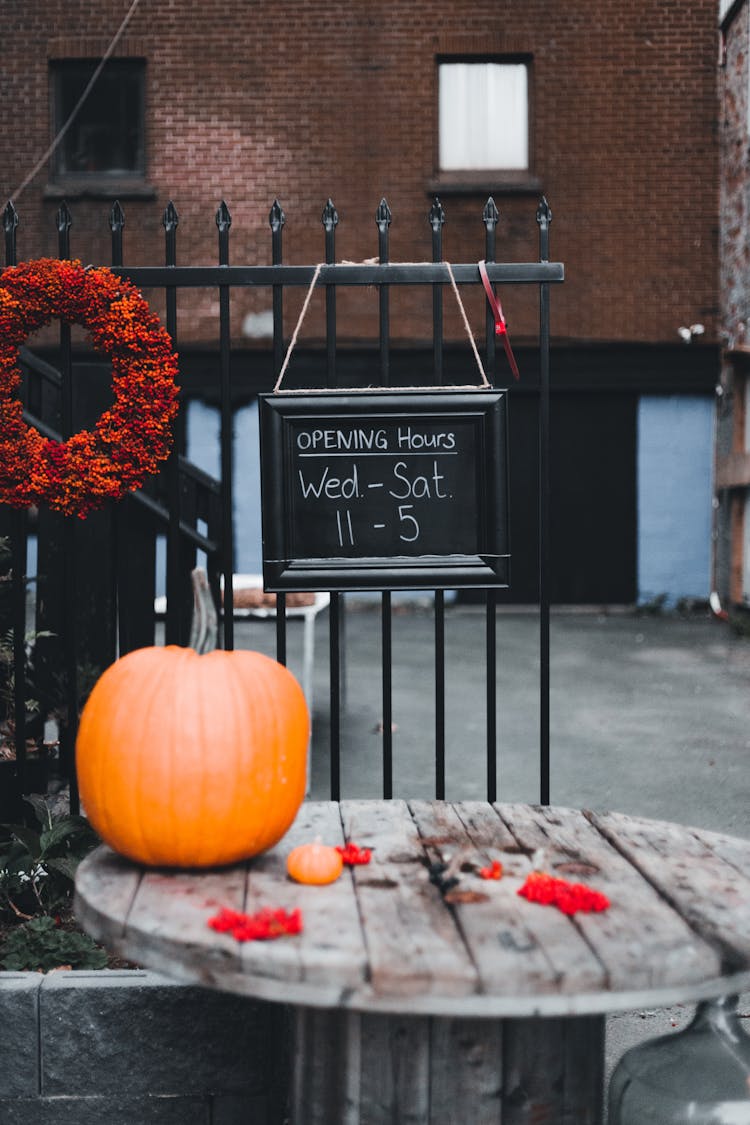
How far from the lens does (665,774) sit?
227 inches

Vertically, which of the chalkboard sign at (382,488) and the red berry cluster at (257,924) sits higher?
the chalkboard sign at (382,488)

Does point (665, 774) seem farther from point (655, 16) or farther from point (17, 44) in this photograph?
point (17, 44)

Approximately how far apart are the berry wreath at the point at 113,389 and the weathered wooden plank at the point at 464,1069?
5.17 feet

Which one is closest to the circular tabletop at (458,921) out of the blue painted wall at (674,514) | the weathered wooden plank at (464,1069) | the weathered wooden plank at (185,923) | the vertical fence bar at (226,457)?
the weathered wooden plank at (185,923)

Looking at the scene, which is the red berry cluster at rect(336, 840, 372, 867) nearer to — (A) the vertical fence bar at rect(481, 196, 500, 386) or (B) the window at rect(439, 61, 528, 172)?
(A) the vertical fence bar at rect(481, 196, 500, 386)

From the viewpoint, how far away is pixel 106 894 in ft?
6.02

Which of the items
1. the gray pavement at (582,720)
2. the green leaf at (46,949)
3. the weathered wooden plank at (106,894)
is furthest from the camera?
the gray pavement at (582,720)

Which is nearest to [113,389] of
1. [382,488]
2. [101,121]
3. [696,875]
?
[382,488]

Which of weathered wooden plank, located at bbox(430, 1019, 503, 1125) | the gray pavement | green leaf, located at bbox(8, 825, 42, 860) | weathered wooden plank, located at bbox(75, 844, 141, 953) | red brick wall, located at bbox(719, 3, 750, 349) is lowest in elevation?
the gray pavement

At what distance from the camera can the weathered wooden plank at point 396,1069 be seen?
1.82 m

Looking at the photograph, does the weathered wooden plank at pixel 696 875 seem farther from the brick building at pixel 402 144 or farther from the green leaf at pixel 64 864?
the brick building at pixel 402 144

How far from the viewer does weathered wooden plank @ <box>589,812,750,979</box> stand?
1.67 metres

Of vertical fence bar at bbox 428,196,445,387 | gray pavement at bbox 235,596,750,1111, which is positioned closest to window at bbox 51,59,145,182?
gray pavement at bbox 235,596,750,1111

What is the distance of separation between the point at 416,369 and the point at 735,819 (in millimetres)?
8841
